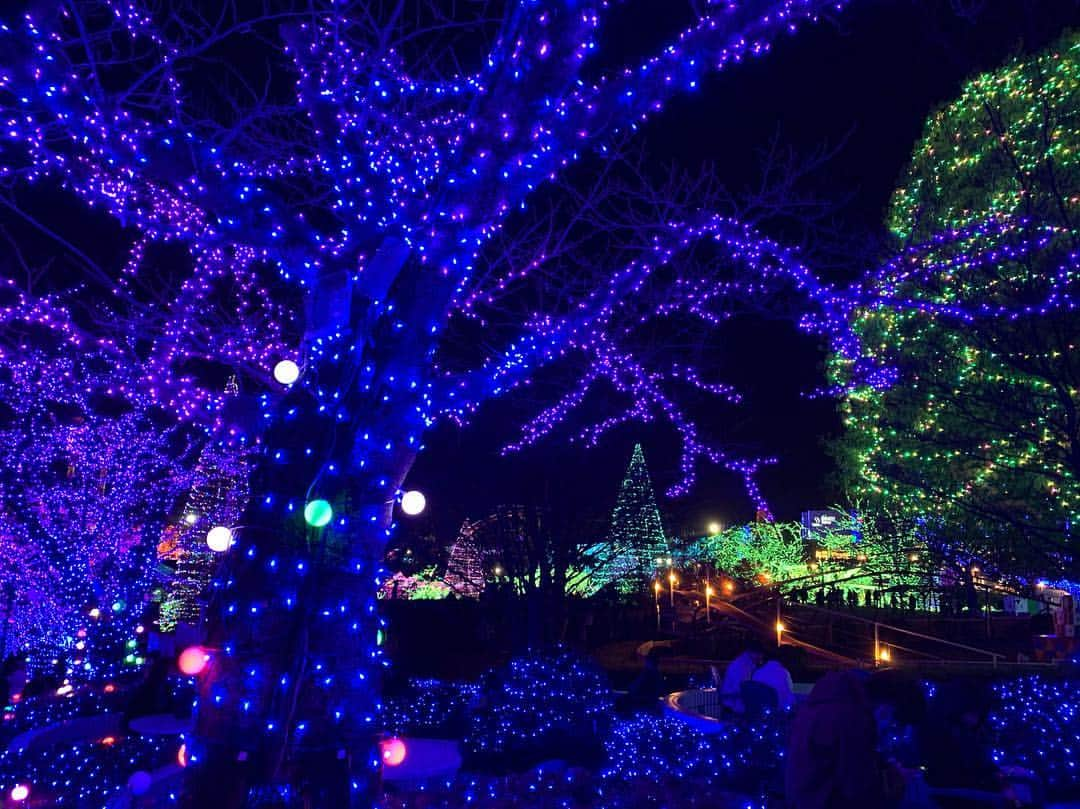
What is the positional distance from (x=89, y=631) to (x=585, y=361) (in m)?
8.80

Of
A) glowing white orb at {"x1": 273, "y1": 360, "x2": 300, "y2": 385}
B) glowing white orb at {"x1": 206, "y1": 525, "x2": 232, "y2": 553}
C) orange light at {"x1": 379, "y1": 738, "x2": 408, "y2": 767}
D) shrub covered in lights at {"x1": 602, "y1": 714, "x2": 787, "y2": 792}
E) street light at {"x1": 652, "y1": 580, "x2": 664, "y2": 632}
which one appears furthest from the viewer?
street light at {"x1": 652, "y1": 580, "x2": 664, "y2": 632}

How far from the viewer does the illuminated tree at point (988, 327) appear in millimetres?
8609

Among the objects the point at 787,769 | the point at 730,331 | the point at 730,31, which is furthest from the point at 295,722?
the point at 730,331

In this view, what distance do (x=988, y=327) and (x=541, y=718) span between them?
6605 mm

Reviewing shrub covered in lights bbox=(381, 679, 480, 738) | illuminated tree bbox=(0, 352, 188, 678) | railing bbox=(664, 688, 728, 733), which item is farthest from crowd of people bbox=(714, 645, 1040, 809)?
illuminated tree bbox=(0, 352, 188, 678)

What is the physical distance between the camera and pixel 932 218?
12609 millimetres

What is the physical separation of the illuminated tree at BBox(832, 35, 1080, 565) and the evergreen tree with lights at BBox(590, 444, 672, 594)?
13.8ft

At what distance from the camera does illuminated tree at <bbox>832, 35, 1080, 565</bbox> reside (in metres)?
8.61

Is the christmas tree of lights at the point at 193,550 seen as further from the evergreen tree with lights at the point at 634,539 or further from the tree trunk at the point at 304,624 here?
the tree trunk at the point at 304,624

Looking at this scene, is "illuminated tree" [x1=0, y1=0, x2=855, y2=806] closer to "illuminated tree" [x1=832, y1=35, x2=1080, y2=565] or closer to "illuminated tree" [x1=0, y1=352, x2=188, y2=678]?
"illuminated tree" [x1=832, y1=35, x2=1080, y2=565]

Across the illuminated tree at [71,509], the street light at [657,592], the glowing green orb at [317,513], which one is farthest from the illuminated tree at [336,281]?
the street light at [657,592]

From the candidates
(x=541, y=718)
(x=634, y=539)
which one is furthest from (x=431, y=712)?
(x=634, y=539)

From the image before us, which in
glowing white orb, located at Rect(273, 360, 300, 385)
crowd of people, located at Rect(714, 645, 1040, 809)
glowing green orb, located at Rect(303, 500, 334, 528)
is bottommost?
crowd of people, located at Rect(714, 645, 1040, 809)

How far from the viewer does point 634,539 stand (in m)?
14.6
